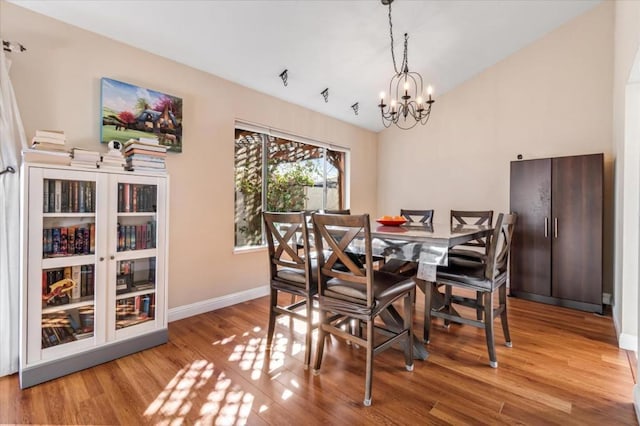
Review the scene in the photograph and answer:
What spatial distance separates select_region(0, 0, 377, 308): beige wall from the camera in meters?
2.12

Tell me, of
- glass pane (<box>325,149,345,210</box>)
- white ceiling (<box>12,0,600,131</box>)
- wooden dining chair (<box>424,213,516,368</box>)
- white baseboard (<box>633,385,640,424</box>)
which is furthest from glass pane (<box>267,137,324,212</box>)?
white baseboard (<box>633,385,640,424</box>)

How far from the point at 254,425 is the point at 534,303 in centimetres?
334

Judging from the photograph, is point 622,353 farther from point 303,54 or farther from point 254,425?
point 303,54

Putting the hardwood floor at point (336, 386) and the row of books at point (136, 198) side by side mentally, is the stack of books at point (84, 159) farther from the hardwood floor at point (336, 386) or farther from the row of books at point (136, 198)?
the hardwood floor at point (336, 386)

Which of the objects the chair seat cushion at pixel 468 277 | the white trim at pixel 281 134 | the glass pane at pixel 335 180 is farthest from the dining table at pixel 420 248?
the glass pane at pixel 335 180

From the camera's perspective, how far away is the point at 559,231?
329 centimetres

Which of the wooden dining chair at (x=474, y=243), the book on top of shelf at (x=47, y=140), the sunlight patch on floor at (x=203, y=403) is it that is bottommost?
the sunlight patch on floor at (x=203, y=403)

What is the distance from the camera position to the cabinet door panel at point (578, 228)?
122 inches

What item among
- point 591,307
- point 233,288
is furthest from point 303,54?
point 591,307

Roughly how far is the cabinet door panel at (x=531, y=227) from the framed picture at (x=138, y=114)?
3745 millimetres

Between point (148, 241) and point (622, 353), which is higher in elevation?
point (148, 241)

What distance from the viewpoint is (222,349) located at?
2.30 meters

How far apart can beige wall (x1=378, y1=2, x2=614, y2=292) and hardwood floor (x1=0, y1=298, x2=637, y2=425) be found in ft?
6.52

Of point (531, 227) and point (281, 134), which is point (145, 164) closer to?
point (281, 134)
